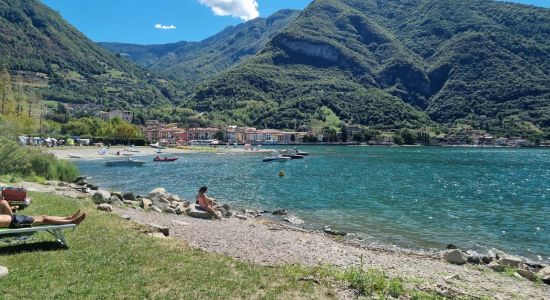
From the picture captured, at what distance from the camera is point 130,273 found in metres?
8.93

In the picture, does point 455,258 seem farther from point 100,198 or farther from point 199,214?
point 100,198

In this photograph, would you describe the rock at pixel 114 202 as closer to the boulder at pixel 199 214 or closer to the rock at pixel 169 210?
the rock at pixel 169 210

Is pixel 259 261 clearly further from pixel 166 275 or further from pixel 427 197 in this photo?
pixel 427 197

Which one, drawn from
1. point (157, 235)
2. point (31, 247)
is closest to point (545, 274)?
point (157, 235)

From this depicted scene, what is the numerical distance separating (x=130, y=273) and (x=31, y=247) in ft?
9.31

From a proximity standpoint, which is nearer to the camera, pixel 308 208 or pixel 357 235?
pixel 357 235

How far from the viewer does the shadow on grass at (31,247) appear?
9602mm

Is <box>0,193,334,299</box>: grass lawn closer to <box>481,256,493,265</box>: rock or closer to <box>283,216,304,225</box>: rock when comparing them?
<box>481,256,493,265</box>: rock

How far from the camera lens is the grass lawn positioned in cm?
787

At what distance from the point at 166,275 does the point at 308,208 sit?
22593 millimetres

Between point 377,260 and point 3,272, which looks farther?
point 377,260

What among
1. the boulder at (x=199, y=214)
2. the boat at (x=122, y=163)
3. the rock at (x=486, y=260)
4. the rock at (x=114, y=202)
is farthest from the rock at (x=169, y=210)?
the boat at (x=122, y=163)

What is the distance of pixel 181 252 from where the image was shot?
10.9 meters

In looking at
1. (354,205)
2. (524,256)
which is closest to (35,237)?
(524,256)
